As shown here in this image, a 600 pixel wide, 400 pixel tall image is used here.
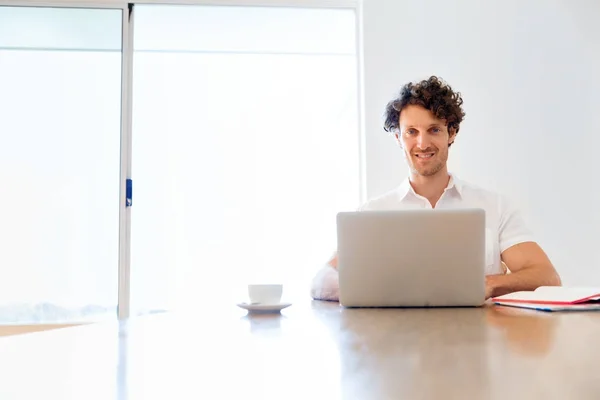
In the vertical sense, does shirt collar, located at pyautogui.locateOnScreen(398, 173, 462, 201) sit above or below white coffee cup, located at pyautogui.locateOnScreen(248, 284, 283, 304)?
above

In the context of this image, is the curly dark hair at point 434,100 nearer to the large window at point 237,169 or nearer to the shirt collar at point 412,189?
the shirt collar at point 412,189

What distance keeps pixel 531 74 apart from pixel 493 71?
8.6 inches

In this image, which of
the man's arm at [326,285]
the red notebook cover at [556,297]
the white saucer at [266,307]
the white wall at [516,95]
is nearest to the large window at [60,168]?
the white wall at [516,95]

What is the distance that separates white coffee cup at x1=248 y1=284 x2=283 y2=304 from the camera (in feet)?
4.53

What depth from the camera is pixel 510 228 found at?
2232mm

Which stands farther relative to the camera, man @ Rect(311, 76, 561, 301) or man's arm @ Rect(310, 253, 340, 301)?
man @ Rect(311, 76, 561, 301)

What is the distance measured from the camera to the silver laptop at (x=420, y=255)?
128cm

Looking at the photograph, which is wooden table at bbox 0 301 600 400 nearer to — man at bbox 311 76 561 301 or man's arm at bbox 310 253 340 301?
man's arm at bbox 310 253 340 301

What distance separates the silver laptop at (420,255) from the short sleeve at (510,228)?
3.23ft

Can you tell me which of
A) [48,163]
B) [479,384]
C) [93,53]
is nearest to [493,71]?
[93,53]

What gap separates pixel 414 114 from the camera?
253cm

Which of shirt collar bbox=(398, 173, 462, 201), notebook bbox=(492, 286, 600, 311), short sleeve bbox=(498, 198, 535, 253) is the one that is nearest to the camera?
notebook bbox=(492, 286, 600, 311)

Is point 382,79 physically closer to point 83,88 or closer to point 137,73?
point 137,73

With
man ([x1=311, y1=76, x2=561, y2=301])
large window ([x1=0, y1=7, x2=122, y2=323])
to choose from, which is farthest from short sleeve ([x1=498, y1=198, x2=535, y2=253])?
large window ([x1=0, y1=7, x2=122, y2=323])
